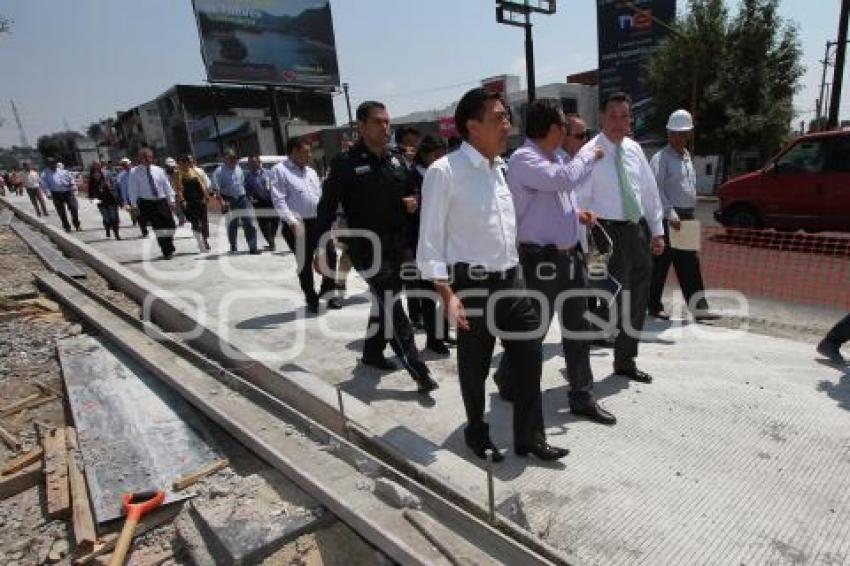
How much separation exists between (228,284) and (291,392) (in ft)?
12.8

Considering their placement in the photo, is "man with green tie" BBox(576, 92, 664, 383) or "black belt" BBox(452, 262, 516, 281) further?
"man with green tie" BBox(576, 92, 664, 383)

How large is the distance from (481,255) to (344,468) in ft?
3.99

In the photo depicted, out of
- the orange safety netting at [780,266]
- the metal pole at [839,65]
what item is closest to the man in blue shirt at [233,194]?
the orange safety netting at [780,266]

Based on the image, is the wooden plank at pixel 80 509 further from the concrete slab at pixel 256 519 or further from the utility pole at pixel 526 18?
the utility pole at pixel 526 18

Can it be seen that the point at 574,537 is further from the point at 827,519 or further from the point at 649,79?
the point at 649,79

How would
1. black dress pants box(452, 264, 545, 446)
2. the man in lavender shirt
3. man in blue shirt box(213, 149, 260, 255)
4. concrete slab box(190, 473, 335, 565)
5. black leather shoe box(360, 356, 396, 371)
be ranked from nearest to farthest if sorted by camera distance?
concrete slab box(190, 473, 335, 565) → black dress pants box(452, 264, 545, 446) → the man in lavender shirt → black leather shoe box(360, 356, 396, 371) → man in blue shirt box(213, 149, 260, 255)

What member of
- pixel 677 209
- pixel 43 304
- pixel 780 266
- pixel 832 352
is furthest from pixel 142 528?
pixel 780 266

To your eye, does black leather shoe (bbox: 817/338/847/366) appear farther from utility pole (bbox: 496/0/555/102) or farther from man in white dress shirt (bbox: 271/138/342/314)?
utility pole (bbox: 496/0/555/102)

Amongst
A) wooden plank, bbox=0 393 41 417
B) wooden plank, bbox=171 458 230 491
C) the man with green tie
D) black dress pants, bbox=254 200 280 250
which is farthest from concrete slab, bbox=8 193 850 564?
black dress pants, bbox=254 200 280 250

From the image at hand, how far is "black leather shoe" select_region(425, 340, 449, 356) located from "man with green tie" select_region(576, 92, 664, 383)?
4.17 ft

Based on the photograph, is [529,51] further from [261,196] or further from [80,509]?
[80,509]

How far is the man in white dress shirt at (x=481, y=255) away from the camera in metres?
2.50

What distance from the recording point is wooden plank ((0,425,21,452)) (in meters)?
3.64

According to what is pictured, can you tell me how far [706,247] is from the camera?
9.05 m
